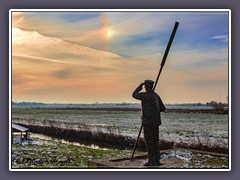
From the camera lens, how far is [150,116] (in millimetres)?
5719

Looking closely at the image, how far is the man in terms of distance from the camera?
5.72m

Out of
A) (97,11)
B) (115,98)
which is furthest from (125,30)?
(115,98)

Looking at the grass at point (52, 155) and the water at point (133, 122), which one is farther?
the water at point (133, 122)

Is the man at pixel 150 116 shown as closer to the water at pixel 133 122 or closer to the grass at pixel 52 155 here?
the water at pixel 133 122

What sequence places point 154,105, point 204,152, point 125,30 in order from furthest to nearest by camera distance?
point 204,152 < point 125,30 < point 154,105

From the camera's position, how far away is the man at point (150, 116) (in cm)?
572

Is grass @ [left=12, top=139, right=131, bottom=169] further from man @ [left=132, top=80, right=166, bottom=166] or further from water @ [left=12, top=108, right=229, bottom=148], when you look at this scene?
man @ [left=132, top=80, right=166, bottom=166]

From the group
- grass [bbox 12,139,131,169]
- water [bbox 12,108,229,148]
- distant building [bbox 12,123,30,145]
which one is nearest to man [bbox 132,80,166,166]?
water [bbox 12,108,229,148]

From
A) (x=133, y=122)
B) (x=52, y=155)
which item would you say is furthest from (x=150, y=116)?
(x=52, y=155)

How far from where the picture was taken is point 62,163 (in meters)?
6.03

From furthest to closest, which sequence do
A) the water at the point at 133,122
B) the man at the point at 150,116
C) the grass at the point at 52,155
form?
1. the water at the point at 133,122
2. the grass at the point at 52,155
3. the man at the point at 150,116

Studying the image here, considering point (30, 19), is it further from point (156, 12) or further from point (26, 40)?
point (156, 12)

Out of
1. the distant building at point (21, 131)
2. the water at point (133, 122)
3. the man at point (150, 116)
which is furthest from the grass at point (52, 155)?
the man at point (150, 116)
